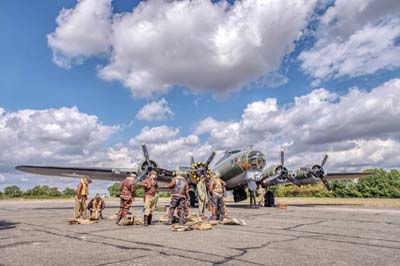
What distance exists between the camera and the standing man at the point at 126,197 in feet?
35.4

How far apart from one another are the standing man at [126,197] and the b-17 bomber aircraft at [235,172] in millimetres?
9540

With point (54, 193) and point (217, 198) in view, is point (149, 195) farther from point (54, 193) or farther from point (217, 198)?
point (54, 193)

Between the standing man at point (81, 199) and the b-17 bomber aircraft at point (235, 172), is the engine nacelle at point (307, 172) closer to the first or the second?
the b-17 bomber aircraft at point (235, 172)

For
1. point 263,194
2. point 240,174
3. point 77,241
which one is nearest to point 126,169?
point 240,174

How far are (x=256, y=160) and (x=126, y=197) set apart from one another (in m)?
12.5

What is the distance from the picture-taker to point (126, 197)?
1085cm

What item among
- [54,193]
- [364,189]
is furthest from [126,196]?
[54,193]

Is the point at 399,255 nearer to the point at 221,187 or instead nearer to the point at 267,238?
the point at 267,238

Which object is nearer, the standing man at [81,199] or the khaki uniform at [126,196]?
the khaki uniform at [126,196]

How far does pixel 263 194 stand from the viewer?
22750 millimetres

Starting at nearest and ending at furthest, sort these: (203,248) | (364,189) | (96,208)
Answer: (203,248)
(96,208)
(364,189)

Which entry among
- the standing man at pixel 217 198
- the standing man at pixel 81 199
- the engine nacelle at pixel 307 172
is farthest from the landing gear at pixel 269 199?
the standing man at pixel 81 199

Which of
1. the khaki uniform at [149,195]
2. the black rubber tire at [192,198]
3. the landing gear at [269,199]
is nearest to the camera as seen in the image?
the khaki uniform at [149,195]

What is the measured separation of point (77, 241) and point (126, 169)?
16.5 m
